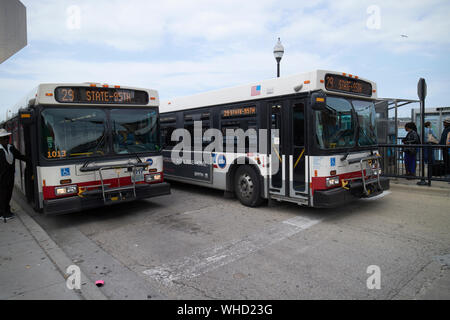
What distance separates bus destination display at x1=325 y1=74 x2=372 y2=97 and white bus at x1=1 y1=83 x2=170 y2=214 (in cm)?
392

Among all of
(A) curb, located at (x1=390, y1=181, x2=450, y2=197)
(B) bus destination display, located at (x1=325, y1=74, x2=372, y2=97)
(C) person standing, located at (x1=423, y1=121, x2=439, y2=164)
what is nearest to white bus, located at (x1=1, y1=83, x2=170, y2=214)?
(B) bus destination display, located at (x1=325, y1=74, x2=372, y2=97)

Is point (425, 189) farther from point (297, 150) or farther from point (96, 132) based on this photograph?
point (96, 132)

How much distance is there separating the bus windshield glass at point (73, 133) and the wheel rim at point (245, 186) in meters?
3.23

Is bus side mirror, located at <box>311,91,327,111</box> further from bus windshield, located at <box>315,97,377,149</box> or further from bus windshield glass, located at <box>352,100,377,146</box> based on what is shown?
bus windshield glass, located at <box>352,100,377,146</box>

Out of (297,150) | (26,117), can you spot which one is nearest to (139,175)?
(26,117)

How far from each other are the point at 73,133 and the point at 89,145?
378 millimetres

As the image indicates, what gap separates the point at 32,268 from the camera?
4258 mm

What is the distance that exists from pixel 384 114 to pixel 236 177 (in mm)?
7003

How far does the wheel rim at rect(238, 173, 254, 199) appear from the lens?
768cm

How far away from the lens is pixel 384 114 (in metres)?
11.8

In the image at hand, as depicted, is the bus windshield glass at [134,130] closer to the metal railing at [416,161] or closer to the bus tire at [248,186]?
the bus tire at [248,186]

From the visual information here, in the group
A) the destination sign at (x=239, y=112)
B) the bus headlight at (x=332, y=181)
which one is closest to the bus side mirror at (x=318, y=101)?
the bus headlight at (x=332, y=181)

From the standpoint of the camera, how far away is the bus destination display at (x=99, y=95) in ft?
20.2

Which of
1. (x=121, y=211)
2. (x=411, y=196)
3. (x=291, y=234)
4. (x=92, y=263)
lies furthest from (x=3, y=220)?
(x=411, y=196)
